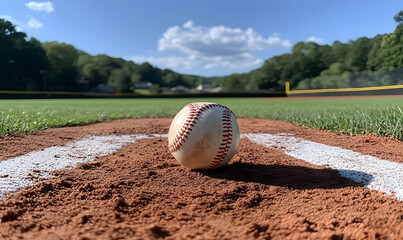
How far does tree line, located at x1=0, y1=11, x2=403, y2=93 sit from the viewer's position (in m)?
4.97

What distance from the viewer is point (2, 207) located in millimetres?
1632

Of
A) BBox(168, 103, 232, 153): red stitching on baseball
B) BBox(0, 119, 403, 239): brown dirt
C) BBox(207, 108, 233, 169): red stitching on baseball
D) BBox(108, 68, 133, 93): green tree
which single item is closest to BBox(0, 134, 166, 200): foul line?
BBox(0, 119, 403, 239): brown dirt

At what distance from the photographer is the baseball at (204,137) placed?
2346 mm

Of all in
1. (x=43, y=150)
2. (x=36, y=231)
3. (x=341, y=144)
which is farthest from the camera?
(x=341, y=144)

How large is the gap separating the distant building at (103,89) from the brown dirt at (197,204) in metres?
33.6

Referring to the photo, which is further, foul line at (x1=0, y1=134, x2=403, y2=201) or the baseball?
the baseball

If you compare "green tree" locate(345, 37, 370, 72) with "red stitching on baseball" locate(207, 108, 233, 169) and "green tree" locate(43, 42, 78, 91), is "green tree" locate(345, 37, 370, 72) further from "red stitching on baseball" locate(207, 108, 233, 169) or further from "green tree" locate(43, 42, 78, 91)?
"green tree" locate(43, 42, 78, 91)

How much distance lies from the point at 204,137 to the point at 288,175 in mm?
843

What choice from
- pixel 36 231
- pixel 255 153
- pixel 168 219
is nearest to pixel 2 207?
pixel 36 231

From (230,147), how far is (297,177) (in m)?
0.64

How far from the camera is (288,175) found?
244 cm

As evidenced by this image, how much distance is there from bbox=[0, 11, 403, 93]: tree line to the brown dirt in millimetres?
3029

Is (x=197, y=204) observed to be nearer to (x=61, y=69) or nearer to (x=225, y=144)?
(x=225, y=144)

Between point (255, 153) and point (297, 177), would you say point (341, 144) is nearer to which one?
point (255, 153)
